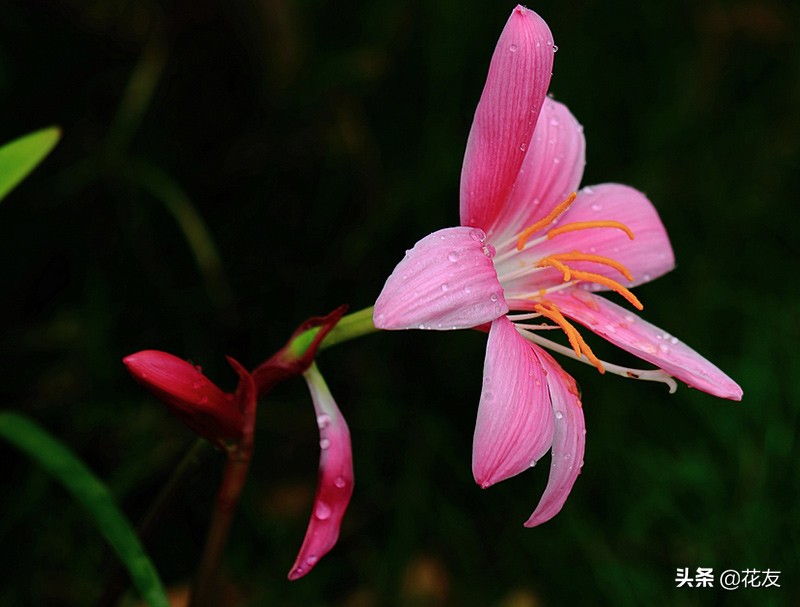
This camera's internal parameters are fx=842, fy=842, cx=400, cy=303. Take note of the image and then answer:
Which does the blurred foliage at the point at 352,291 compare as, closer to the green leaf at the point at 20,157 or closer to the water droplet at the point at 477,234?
the green leaf at the point at 20,157

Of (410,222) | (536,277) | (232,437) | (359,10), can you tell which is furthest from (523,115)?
(359,10)

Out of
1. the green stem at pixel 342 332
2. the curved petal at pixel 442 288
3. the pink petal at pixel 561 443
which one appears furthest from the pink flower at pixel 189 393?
the pink petal at pixel 561 443

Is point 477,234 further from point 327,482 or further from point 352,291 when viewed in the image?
point 352,291

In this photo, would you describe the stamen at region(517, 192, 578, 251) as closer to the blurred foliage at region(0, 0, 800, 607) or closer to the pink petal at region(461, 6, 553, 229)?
the pink petal at region(461, 6, 553, 229)

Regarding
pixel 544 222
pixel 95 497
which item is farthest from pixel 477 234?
pixel 95 497

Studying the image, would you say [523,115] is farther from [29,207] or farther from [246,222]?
[29,207]

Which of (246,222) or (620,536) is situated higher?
(246,222)
